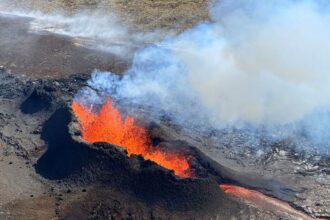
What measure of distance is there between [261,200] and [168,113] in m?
6.62

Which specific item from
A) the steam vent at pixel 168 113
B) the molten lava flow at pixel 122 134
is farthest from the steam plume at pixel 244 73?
the molten lava flow at pixel 122 134

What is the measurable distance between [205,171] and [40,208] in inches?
229

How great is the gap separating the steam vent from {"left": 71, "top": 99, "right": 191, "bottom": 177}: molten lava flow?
61 millimetres

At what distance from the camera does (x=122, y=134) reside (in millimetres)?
19469

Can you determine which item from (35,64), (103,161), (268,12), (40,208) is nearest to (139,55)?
(35,64)

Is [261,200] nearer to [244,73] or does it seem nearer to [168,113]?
[168,113]

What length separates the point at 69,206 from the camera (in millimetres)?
16453

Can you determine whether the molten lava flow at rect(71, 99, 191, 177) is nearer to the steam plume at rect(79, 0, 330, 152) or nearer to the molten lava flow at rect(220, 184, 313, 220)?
the molten lava flow at rect(220, 184, 313, 220)

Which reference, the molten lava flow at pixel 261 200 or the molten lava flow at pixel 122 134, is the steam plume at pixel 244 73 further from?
the molten lava flow at pixel 261 200

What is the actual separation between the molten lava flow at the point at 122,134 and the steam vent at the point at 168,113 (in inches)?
2.4

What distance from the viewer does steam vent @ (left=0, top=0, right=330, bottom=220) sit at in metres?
16.5

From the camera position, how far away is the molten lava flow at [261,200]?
16781 millimetres

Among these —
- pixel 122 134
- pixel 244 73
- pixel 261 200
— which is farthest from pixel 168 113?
pixel 261 200

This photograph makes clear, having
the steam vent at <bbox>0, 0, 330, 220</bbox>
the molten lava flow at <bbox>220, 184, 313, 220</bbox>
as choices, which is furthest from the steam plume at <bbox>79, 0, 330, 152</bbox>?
the molten lava flow at <bbox>220, 184, 313, 220</bbox>
